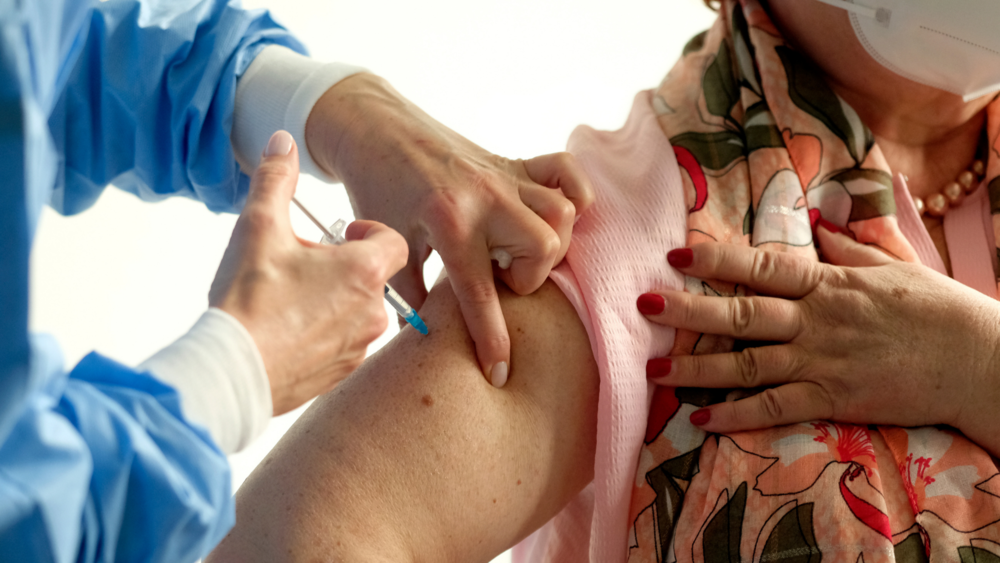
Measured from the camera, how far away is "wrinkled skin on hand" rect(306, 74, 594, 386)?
0.80 meters

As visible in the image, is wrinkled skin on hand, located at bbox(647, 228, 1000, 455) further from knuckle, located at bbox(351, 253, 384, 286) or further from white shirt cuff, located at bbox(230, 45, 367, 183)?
white shirt cuff, located at bbox(230, 45, 367, 183)

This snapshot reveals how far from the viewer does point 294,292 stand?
1.99ft

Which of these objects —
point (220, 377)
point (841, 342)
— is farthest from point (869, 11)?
point (220, 377)

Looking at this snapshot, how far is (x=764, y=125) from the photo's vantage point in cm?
97

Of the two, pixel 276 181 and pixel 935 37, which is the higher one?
pixel 935 37

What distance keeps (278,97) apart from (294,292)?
463 mm

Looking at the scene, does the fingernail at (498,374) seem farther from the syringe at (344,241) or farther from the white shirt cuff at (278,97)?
the white shirt cuff at (278,97)

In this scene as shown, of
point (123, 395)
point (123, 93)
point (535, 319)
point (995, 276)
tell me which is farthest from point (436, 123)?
point (995, 276)

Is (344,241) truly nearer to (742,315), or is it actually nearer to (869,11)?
(742,315)

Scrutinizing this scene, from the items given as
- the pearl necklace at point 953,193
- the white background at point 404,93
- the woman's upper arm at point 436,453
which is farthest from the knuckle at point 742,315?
the white background at point 404,93

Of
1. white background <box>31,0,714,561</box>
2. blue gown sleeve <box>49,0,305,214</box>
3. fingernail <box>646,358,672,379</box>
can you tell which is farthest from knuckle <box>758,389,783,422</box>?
white background <box>31,0,714,561</box>

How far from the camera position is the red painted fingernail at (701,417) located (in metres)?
0.82

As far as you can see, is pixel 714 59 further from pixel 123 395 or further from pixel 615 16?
pixel 615 16

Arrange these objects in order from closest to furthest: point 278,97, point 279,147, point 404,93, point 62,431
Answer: point 62,431 < point 279,147 < point 278,97 < point 404,93
